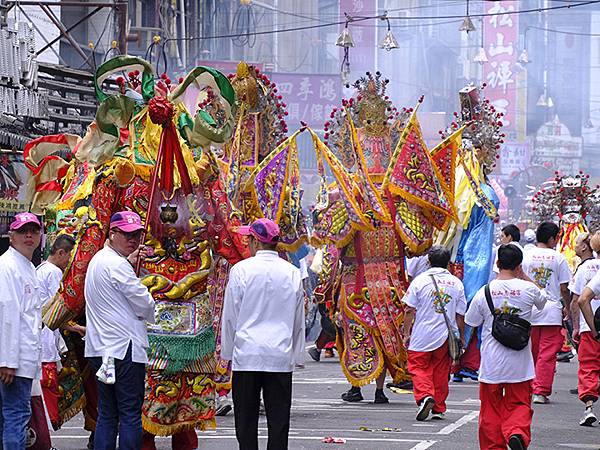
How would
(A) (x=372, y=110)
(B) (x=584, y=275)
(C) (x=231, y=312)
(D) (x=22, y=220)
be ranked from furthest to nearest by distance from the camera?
(A) (x=372, y=110) < (B) (x=584, y=275) < (C) (x=231, y=312) < (D) (x=22, y=220)

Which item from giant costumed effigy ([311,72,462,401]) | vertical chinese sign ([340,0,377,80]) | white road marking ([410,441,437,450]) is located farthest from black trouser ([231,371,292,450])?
vertical chinese sign ([340,0,377,80])

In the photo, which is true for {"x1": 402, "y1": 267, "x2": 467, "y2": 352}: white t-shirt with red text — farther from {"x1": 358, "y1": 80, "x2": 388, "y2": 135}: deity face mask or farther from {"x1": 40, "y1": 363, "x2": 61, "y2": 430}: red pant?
{"x1": 40, "y1": 363, "x2": 61, "y2": 430}: red pant

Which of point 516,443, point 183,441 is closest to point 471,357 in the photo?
point 516,443

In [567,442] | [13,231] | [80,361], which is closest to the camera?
[13,231]

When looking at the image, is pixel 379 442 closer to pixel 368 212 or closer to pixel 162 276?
pixel 162 276

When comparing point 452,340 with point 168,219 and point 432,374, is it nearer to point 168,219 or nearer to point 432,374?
point 432,374

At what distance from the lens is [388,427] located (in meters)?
12.1

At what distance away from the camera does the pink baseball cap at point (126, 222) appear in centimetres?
904

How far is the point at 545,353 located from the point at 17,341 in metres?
6.97

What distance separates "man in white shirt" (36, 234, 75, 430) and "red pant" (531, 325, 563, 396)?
527cm

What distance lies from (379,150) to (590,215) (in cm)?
780

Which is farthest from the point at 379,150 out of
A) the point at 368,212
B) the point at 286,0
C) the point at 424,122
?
the point at 424,122

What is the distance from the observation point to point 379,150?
15.2 m

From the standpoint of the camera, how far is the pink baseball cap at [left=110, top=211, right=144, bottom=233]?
9039 mm
